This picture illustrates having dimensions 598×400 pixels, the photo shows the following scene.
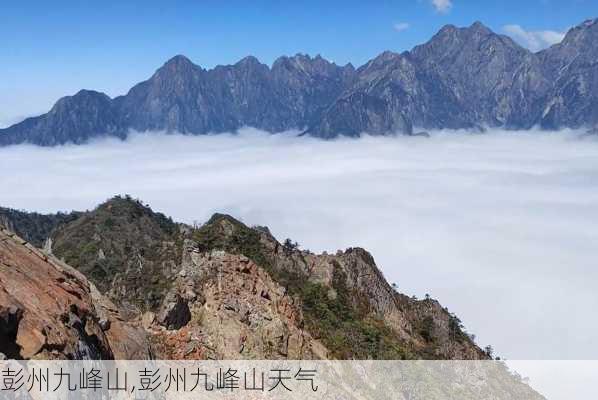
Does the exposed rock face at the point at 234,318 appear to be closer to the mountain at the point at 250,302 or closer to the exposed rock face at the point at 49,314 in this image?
the mountain at the point at 250,302

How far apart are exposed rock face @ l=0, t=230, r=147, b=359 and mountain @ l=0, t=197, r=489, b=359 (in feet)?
0.60

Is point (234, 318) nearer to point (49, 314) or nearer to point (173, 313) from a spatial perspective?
point (173, 313)

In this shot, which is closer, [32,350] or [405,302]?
[32,350]

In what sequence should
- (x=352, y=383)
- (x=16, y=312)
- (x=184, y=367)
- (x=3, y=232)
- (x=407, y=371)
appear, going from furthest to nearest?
(x=407, y=371) < (x=352, y=383) < (x=184, y=367) < (x=3, y=232) < (x=16, y=312)

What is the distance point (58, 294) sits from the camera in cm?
2645

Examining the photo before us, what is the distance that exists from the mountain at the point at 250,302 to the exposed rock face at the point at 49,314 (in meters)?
0.18

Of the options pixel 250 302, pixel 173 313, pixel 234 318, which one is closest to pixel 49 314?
pixel 173 313

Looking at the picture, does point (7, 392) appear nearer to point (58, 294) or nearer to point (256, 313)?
point (58, 294)

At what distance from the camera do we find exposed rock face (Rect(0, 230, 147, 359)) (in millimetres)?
21844

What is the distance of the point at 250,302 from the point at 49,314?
2110 cm

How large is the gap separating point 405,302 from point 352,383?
39541mm

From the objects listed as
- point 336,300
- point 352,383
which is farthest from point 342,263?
point 352,383

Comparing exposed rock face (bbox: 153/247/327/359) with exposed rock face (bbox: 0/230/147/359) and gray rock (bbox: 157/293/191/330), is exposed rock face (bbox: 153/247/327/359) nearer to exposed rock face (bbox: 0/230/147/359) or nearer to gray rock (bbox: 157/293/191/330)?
gray rock (bbox: 157/293/191/330)

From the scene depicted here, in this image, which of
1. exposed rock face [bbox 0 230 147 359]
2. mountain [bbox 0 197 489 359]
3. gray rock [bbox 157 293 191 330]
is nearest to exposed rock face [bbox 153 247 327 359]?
mountain [bbox 0 197 489 359]
